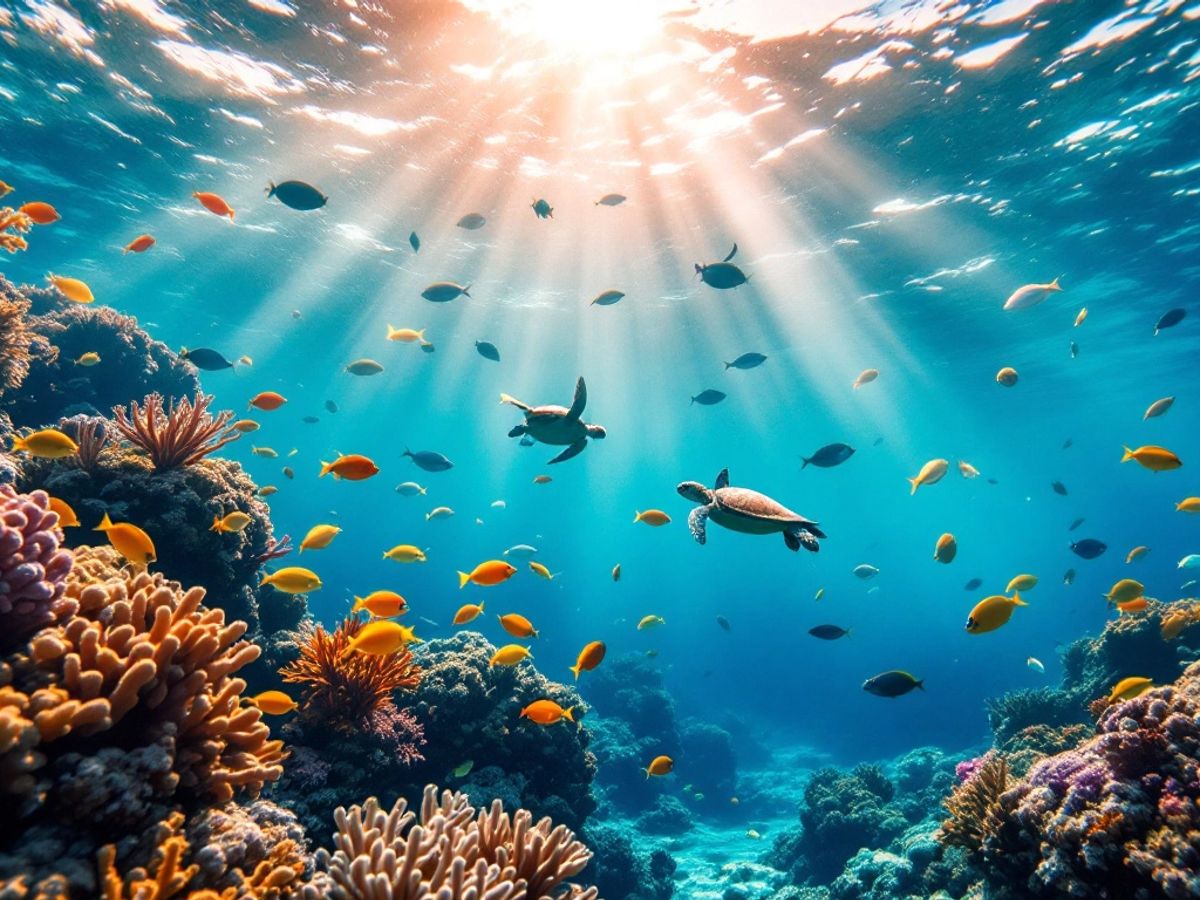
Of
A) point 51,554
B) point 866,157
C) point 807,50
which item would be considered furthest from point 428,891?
point 866,157

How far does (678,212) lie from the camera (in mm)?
18781

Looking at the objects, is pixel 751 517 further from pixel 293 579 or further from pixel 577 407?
pixel 293 579

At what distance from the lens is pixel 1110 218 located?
18.4 metres

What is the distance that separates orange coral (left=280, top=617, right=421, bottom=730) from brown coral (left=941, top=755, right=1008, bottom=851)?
5.98 meters

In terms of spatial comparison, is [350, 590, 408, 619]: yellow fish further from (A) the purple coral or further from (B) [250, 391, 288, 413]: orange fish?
(B) [250, 391, 288, 413]: orange fish

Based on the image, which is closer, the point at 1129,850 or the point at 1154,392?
the point at 1129,850

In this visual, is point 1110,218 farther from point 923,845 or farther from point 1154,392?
point 1154,392

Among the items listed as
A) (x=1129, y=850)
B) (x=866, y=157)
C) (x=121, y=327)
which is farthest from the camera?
(x=866, y=157)

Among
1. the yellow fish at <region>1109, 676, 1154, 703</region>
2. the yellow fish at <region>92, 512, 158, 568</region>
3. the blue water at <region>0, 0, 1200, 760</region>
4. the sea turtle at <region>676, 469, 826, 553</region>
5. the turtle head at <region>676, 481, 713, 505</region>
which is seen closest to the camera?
the sea turtle at <region>676, 469, 826, 553</region>

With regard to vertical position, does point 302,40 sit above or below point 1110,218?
below

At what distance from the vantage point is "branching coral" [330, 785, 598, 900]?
Result: 2.42 m

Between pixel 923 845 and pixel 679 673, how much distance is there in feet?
144

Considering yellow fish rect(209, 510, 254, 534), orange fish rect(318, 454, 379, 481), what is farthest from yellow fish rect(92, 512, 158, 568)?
orange fish rect(318, 454, 379, 481)

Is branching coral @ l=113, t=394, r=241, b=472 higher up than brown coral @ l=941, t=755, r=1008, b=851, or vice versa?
branching coral @ l=113, t=394, r=241, b=472
